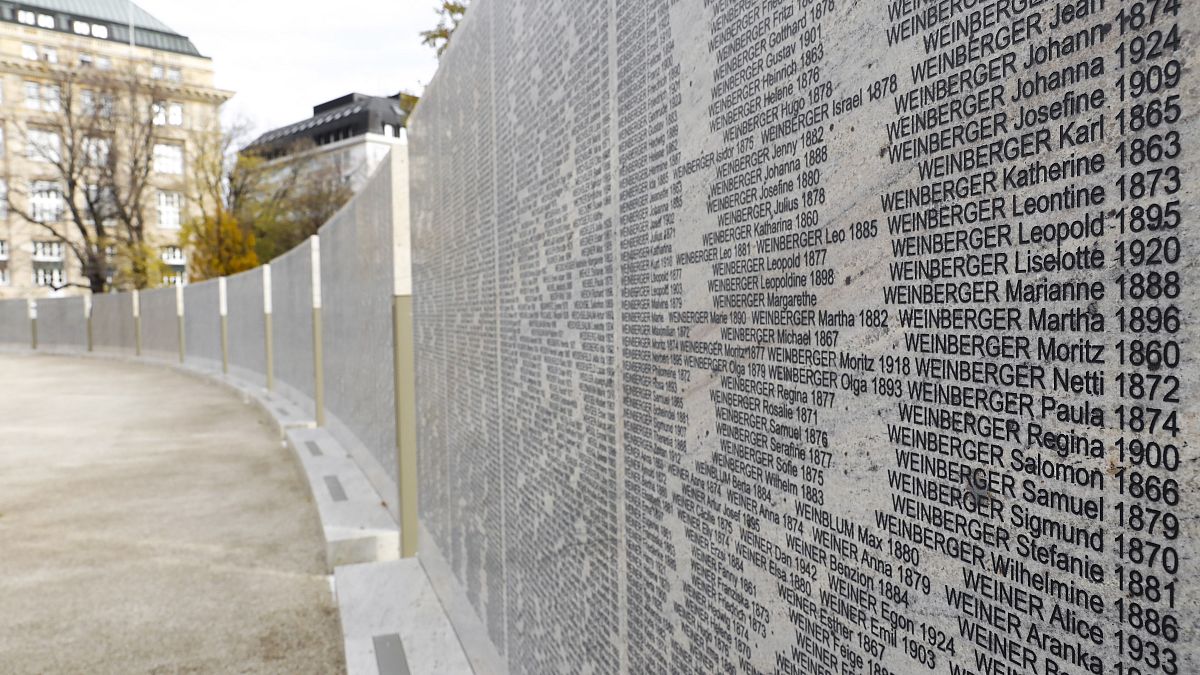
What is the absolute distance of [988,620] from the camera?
1141mm

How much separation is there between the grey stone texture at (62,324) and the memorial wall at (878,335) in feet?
134

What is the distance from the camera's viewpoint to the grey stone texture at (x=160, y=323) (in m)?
28.4

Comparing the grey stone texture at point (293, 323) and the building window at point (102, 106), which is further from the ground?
A: the building window at point (102, 106)

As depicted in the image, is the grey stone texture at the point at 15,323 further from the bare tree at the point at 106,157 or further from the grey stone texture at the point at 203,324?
the grey stone texture at the point at 203,324

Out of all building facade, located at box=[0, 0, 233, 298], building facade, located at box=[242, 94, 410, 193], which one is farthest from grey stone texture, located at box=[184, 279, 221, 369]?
building facade, located at box=[242, 94, 410, 193]

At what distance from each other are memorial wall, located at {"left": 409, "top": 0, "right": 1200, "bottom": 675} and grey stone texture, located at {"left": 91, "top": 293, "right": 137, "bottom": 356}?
34821 millimetres

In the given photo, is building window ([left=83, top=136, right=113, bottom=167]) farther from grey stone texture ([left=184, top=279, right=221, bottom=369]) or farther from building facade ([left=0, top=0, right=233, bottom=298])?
grey stone texture ([left=184, top=279, right=221, bottom=369])

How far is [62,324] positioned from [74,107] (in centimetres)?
1187

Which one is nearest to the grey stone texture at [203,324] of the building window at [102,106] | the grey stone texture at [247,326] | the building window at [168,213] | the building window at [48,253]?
the grey stone texture at [247,326]

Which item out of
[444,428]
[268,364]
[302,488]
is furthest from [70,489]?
[268,364]

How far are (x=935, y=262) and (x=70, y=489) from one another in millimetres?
10372

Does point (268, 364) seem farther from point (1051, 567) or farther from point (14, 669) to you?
point (1051, 567)

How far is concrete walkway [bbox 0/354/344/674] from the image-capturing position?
16.5 ft

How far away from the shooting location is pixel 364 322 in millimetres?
8422
